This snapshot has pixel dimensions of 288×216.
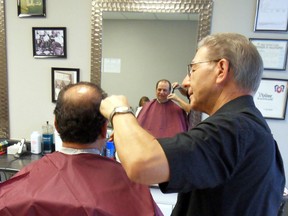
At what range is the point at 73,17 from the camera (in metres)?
1.97

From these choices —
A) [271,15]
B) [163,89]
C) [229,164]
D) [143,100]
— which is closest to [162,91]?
[163,89]

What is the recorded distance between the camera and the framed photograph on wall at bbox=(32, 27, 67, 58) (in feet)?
6.56

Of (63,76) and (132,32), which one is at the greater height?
(132,32)

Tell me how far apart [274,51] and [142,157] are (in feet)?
4.93

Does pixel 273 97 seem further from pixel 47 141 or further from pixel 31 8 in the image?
pixel 31 8

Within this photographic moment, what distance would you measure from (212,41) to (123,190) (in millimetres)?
666

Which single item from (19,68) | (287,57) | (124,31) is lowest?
(19,68)

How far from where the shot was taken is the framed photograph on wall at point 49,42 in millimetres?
2000

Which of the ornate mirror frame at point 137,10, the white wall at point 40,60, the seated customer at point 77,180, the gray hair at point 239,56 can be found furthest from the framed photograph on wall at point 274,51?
the seated customer at point 77,180

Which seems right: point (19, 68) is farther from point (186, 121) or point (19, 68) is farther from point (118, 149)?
point (118, 149)

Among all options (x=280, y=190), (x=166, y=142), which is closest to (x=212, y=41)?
(x=166, y=142)

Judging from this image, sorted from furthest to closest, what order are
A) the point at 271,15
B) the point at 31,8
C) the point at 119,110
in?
the point at 31,8
the point at 271,15
the point at 119,110

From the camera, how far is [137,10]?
6.08 ft

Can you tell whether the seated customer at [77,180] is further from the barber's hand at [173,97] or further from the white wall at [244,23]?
the white wall at [244,23]
